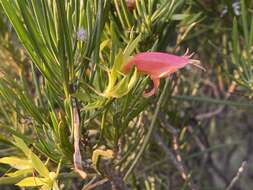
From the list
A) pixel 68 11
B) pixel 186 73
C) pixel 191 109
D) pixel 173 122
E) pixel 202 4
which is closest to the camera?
pixel 68 11

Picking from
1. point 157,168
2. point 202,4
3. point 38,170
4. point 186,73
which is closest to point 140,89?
point 38,170

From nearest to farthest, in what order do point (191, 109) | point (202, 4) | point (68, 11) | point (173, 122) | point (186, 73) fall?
point (68, 11), point (202, 4), point (173, 122), point (191, 109), point (186, 73)

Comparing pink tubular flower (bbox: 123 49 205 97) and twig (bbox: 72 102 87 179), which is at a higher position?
pink tubular flower (bbox: 123 49 205 97)

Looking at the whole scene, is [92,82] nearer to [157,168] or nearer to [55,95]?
[55,95]

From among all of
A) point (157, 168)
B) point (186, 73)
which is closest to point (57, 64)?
point (157, 168)

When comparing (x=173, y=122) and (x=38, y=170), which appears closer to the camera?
(x=38, y=170)

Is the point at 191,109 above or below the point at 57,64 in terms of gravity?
below

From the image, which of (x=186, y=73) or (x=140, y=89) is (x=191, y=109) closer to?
(x=186, y=73)

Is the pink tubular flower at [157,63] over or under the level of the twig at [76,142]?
over

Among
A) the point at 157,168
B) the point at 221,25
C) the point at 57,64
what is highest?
the point at 57,64
